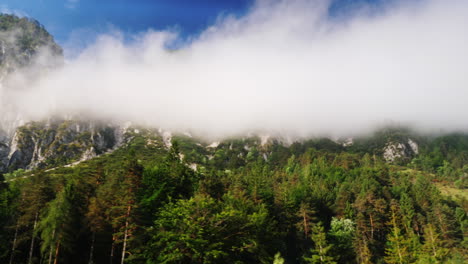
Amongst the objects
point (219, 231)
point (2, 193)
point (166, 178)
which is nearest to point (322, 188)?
point (166, 178)

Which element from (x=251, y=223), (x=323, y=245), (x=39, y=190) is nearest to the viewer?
(x=251, y=223)

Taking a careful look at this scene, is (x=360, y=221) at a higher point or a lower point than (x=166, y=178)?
lower

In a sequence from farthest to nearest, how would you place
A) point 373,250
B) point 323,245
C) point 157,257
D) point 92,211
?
point 373,250, point 323,245, point 92,211, point 157,257

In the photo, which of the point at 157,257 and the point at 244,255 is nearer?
the point at 157,257

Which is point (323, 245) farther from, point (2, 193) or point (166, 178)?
point (2, 193)

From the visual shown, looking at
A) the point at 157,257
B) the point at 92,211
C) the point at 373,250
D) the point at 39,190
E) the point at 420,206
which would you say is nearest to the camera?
the point at 157,257

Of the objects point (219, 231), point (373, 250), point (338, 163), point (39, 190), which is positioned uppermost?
point (338, 163)

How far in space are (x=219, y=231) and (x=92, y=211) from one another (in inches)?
915

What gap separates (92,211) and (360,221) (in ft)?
231

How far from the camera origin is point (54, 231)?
141ft

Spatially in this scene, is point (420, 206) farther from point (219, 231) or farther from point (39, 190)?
point (39, 190)

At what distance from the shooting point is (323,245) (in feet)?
209

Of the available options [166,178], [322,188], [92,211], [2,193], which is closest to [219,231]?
[92,211]

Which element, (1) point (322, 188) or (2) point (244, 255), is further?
(1) point (322, 188)
